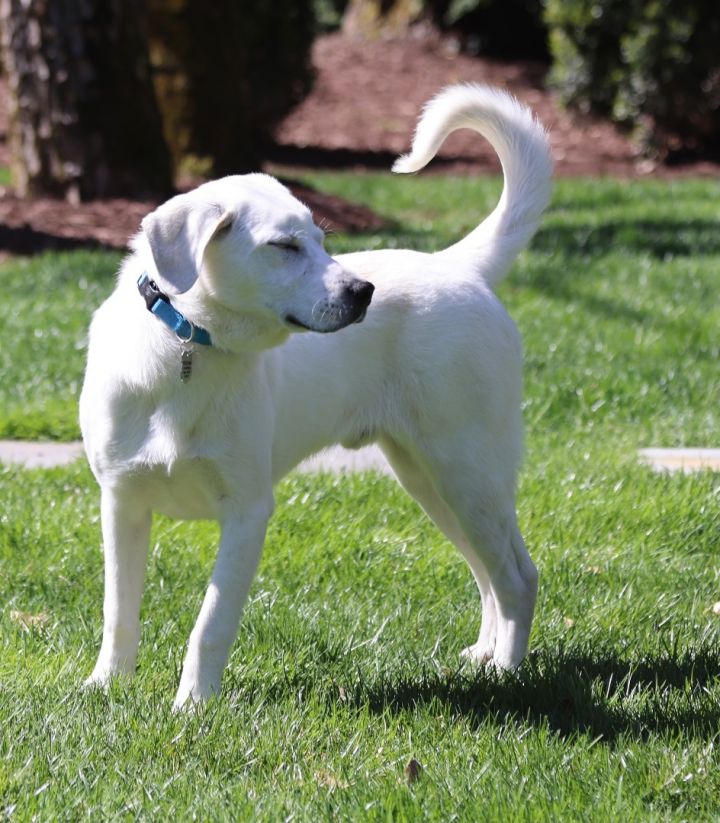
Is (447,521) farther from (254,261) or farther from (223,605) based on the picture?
(254,261)

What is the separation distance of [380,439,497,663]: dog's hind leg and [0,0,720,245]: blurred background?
497 cm

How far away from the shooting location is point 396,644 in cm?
377

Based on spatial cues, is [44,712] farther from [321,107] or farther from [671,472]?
[321,107]

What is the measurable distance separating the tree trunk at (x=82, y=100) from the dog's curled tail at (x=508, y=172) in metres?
5.32

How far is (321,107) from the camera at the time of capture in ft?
57.4

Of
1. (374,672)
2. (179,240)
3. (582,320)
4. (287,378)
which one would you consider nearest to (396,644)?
A: (374,672)

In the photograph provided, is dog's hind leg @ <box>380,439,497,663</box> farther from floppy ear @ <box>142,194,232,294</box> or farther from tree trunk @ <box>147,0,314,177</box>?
tree trunk @ <box>147,0,314,177</box>

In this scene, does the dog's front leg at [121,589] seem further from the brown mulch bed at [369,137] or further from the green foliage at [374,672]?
the brown mulch bed at [369,137]

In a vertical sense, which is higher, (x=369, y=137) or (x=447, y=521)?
(x=447, y=521)

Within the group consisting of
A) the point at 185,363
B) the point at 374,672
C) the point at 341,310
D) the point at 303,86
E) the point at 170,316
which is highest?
the point at 341,310

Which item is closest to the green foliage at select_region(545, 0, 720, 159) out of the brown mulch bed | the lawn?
the brown mulch bed

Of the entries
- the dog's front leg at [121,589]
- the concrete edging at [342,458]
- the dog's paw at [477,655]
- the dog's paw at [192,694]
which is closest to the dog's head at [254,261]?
the dog's front leg at [121,589]

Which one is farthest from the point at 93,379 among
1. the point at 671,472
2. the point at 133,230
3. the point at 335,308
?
the point at 133,230

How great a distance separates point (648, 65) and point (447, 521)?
10206 millimetres
